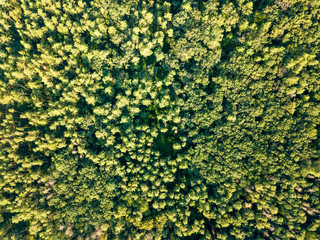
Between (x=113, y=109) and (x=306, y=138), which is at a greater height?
(x=113, y=109)

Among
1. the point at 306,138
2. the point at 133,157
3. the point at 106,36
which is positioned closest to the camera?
the point at 306,138

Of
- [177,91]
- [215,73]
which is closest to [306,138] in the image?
[215,73]

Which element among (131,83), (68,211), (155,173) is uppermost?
(131,83)

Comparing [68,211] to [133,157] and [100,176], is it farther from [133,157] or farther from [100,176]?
[133,157]

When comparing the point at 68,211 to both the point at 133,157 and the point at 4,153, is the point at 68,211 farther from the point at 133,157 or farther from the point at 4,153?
the point at 4,153

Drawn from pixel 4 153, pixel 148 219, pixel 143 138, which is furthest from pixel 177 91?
pixel 4 153

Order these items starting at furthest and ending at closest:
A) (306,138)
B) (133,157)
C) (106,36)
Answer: (106,36) < (133,157) < (306,138)

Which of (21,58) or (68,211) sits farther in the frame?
(21,58)
